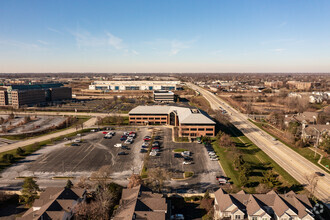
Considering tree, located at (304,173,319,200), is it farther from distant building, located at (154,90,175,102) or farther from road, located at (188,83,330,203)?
distant building, located at (154,90,175,102)

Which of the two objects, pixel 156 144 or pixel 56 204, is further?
pixel 156 144

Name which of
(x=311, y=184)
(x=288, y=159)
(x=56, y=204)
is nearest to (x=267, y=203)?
(x=311, y=184)

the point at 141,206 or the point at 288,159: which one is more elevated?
the point at 141,206

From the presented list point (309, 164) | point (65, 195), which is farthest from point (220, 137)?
point (65, 195)

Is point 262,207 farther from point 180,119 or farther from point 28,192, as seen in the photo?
point 180,119

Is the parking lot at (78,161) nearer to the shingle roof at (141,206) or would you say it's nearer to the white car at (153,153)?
the white car at (153,153)

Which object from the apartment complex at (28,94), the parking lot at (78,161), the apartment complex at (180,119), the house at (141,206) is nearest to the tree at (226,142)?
the apartment complex at (180,119)
